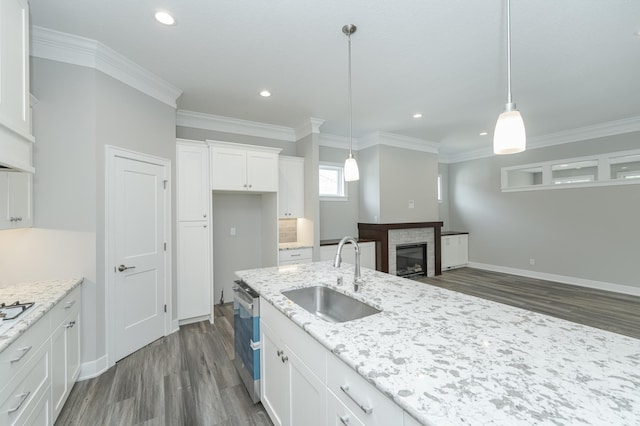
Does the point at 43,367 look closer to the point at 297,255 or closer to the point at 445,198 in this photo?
the point at 297,255

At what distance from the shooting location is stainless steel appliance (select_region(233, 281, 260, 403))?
1.98 m

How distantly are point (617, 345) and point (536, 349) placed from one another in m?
0.35

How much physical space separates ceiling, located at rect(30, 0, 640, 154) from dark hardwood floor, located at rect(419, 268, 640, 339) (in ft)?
9.65

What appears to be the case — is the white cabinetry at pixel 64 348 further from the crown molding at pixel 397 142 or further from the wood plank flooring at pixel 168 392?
the crown molding at pixel 397 142

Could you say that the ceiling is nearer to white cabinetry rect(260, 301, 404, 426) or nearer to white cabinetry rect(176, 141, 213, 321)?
white cabinetry rect(176, 141, 213, 321)

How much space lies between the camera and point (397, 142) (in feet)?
18.0

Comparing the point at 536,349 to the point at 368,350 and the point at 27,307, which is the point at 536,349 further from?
the point at 27,307

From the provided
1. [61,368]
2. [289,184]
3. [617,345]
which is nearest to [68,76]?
[61,368]

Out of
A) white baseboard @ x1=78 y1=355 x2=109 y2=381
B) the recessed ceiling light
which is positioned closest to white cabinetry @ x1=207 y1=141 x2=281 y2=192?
the recessed ceiling light

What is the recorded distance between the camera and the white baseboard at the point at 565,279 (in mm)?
4551

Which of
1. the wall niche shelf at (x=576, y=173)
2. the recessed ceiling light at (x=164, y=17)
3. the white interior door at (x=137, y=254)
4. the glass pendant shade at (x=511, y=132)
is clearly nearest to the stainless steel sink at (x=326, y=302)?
the glass pendant shade at (x=511, y=132)

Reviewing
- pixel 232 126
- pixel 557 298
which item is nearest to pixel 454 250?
pixel 557 298

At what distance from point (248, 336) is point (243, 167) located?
242 centimetres

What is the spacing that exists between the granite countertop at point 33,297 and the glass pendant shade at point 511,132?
2513 mm
